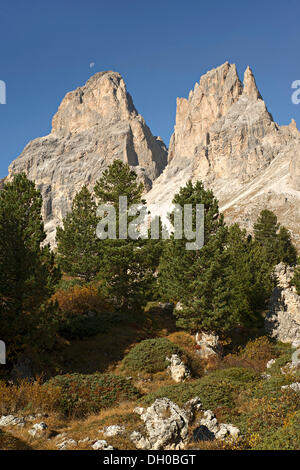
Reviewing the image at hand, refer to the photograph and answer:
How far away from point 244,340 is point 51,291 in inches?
716

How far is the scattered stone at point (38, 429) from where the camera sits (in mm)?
10938

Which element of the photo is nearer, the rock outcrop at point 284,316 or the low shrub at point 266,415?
the low shrub at point 266,415

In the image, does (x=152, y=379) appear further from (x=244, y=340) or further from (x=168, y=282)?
(x=244, y=340)

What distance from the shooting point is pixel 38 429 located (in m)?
11.1

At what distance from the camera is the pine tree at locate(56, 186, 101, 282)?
31.7 m

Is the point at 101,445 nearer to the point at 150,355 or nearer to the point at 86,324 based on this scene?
the point at 150,355

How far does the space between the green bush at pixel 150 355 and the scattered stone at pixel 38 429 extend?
8139mm

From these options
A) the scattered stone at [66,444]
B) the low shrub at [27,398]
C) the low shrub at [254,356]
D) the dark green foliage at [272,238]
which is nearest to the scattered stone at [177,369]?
the low shrub at [254,356]

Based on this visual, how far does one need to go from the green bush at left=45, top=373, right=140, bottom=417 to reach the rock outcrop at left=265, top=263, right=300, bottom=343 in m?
17.7

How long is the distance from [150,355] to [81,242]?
16495 millimetres

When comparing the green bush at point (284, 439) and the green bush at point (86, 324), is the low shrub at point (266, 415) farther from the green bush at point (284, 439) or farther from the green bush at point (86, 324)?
the green bush at point (86, 324)

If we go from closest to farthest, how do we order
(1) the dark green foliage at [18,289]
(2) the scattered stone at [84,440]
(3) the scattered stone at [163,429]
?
(3) the scattered stone at [163,429] → (2) the scattered stone at [84,440] → (1) the dark green foliage at [18,289]
